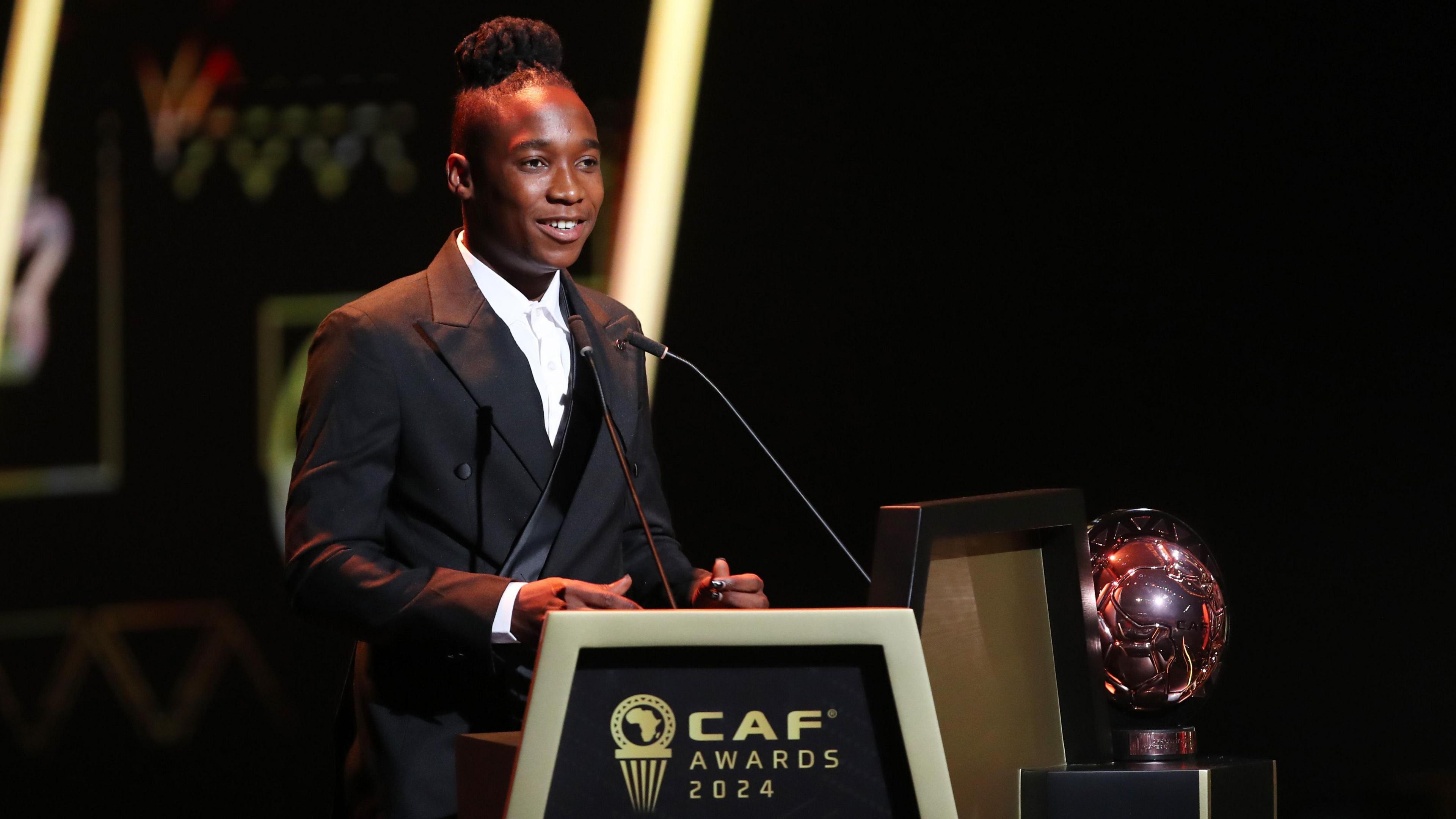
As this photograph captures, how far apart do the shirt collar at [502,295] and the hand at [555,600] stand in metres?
0.46

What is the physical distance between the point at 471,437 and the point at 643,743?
0.68m

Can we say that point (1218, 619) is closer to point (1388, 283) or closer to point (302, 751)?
point (1388, 283)

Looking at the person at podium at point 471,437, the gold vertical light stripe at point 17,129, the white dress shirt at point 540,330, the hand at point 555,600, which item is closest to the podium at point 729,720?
the hand at point 555,600

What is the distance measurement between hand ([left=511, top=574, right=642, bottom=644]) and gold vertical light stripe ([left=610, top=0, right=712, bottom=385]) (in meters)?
2.26

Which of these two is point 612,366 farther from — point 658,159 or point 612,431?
point 658,159

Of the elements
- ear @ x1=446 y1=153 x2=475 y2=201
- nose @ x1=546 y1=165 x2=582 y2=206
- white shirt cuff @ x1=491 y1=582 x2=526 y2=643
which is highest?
ear @ x1=446 y1=153 x2=475 y2=201

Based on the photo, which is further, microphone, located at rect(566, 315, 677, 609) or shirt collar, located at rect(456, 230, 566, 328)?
shirt collar, located at rect(456, 230, 566, 328)

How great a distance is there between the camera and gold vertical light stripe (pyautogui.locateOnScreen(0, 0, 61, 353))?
13.3 ft

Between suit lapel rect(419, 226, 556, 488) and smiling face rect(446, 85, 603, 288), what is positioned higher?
smiling face rect(446, 85, 603, 288)

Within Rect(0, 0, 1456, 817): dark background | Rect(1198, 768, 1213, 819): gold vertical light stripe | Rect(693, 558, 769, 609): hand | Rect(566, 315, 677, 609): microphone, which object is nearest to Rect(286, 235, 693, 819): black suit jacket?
Rect(566, 315, 677, 609): microphone

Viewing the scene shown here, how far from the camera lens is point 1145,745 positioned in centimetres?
161

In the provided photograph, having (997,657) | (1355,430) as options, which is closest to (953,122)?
(1355,430)

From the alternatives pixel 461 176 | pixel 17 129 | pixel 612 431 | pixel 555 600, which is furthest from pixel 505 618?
pixel 17 129

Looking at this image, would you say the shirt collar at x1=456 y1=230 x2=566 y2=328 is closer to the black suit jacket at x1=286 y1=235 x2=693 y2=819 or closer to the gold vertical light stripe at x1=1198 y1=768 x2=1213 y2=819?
the black suit jacket at x1=286 y1=235 x2=693 y2=819
